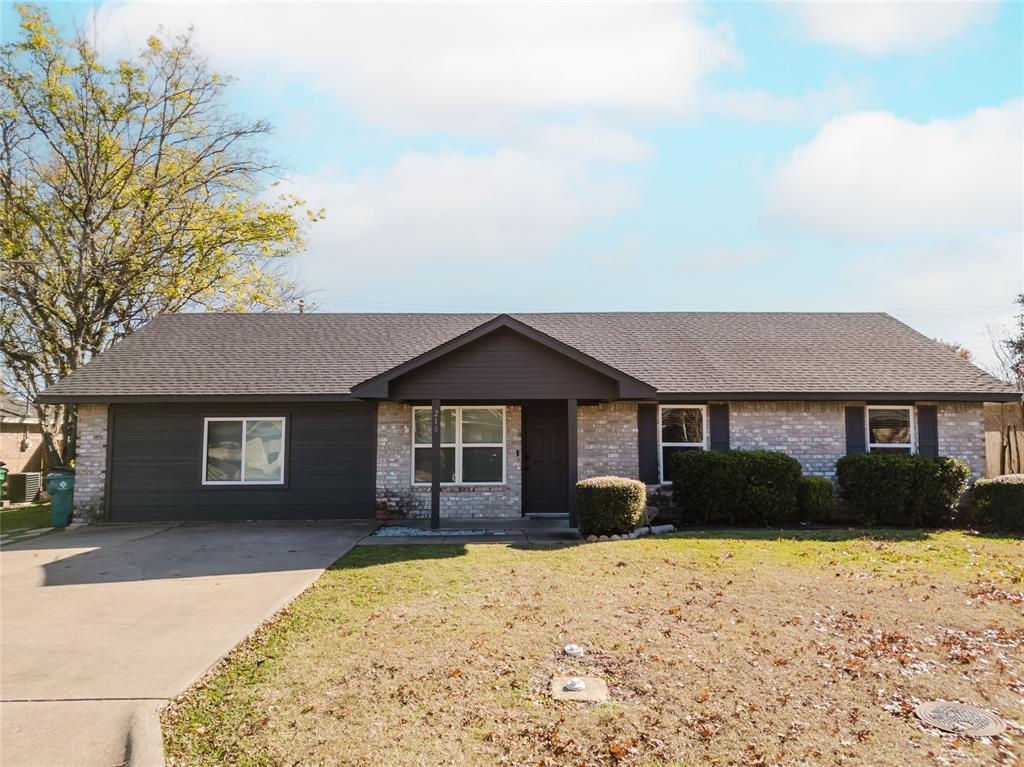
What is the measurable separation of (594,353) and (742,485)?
4.94m

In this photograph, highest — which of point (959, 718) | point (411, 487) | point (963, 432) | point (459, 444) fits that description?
point (963, 432)

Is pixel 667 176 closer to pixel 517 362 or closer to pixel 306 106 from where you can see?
pixel 517 362

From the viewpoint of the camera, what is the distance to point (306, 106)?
1078cm

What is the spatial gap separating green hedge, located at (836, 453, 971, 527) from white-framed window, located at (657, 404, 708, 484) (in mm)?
3022

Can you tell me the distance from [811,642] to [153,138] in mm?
25558

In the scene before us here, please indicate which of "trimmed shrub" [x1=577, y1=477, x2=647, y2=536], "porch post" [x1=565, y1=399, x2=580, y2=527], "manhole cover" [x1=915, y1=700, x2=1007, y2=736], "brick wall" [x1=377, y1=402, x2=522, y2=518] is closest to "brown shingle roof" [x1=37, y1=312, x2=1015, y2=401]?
"brick wall" [x1=377, y1=402, x2=522, y2=518]

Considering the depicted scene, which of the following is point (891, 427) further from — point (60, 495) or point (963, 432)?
point (60, 495)

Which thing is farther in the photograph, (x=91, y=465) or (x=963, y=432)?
(x=963, y=432)

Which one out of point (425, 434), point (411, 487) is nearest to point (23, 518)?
point (411, 487)

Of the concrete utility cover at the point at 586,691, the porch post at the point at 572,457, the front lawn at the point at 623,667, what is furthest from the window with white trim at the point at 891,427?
the concrete utility cover at the point at 586,691

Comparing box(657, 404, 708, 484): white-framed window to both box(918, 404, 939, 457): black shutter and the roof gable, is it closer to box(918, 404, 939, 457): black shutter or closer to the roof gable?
the roof gable

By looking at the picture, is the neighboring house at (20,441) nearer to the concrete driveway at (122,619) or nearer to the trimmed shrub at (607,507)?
the concrete driveway at (122,619)

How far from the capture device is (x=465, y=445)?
48.1 ft

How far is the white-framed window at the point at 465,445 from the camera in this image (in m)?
14.6
